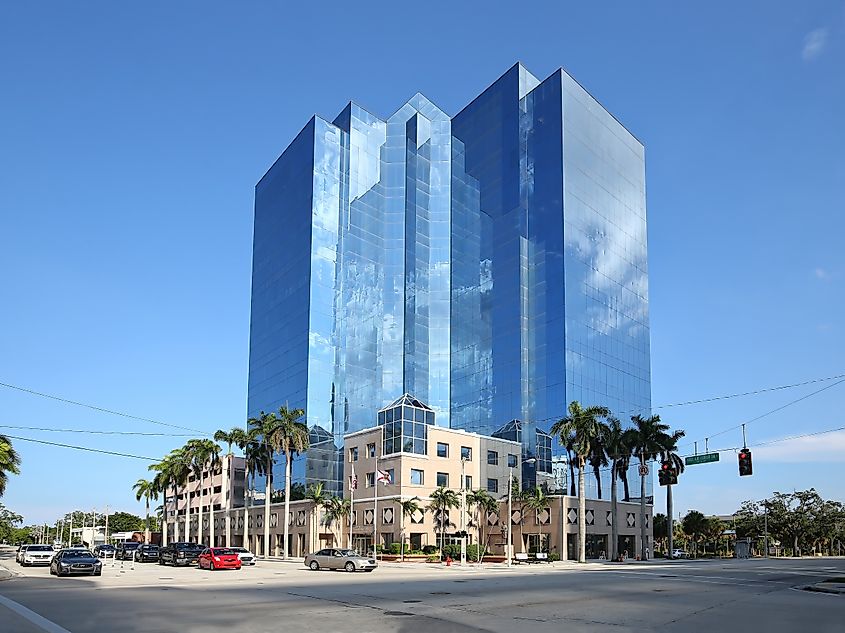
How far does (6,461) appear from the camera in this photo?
65.2m

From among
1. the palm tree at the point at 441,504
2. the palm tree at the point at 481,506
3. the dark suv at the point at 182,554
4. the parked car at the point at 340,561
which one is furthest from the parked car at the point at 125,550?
the palm tree at the point at 481,506

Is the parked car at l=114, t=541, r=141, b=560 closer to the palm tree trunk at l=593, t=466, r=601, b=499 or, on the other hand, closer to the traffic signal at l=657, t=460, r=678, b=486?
the traffic signal at l=657, t=460, r=678, b=486

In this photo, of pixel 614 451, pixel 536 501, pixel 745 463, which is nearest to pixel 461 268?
pixel 614 451

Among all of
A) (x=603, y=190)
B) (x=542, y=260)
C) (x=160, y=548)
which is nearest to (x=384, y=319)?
(x=542, y=260)

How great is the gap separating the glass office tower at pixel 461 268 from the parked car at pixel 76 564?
6450 centimetres

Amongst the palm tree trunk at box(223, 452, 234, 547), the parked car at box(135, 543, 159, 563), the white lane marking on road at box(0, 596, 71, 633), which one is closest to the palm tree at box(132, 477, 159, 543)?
the palm tree trunk at box(223, 452, 234, 547)

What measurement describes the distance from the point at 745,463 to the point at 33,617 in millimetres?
35759

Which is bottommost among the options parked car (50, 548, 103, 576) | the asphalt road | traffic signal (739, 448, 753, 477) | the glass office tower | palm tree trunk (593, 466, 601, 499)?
parked car (50, 548, 103, 576)

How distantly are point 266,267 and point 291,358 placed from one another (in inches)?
989

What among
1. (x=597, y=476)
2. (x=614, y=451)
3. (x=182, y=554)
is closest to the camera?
(x=182, y=554)

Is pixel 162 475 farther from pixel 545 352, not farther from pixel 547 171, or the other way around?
pixel 547 171

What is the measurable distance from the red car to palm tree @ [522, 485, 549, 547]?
132 ft

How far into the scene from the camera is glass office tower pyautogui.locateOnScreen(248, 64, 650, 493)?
→ 110m

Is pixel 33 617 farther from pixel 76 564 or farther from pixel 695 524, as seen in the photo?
pixel 695 524
